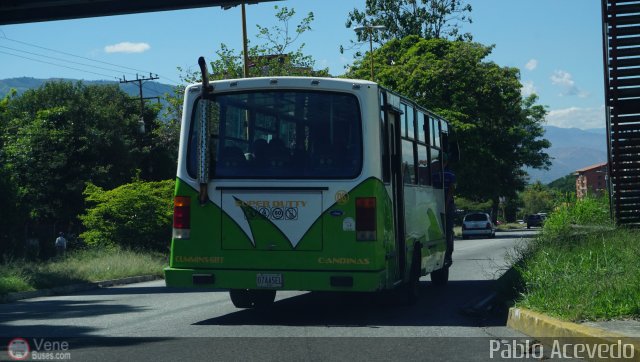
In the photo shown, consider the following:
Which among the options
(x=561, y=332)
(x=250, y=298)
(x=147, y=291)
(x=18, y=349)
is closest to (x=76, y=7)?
(x=147, y=291)

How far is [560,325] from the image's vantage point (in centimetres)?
877

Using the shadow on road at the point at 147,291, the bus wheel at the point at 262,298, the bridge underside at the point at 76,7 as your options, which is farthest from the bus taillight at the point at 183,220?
the bridge underside at the point at 76,7

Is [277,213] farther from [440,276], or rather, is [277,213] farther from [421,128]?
[440,276]

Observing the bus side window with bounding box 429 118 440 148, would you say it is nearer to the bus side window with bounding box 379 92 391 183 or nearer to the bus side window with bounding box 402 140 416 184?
the bus side window with bounding box 402 140 416 184

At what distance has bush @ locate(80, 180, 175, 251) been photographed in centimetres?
3097

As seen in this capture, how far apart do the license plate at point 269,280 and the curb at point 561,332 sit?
113 inches

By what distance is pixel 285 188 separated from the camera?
11.2 metres

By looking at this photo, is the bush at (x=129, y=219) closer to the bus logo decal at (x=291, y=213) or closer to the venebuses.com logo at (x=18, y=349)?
the bus logo decal at (x=291, y=213)

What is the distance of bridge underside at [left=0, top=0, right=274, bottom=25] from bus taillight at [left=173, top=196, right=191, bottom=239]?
30.6 feet

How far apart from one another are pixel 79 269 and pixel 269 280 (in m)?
13.5

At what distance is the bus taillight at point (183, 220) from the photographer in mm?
11492

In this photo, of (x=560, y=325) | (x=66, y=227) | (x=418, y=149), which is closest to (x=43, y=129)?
(x=66, y=227)

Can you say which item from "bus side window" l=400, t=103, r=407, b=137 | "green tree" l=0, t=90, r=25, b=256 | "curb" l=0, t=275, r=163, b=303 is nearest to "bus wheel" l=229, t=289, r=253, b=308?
"bus side window" l=400, t=103, r=407, b=137

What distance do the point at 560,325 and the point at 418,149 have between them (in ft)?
19.0
